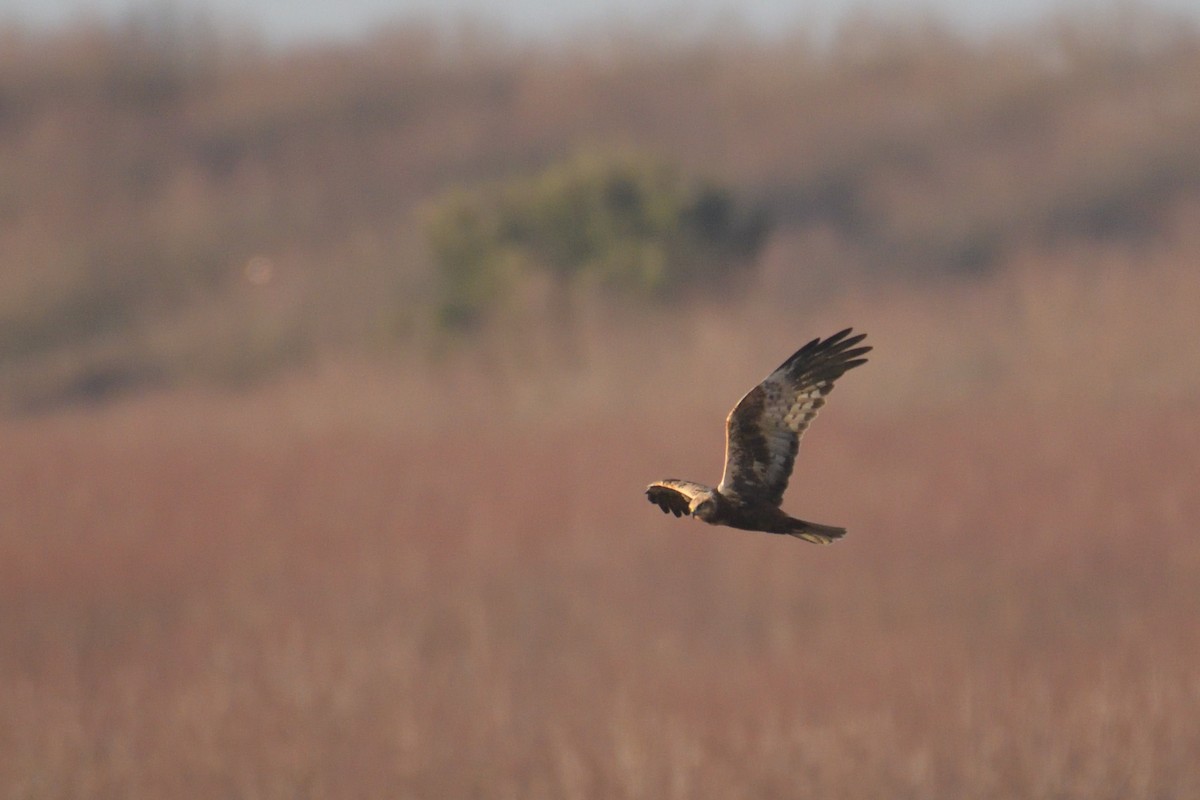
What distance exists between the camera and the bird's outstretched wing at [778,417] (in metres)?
3.89

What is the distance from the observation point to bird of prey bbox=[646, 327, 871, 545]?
3.71 metres

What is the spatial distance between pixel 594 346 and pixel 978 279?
109m

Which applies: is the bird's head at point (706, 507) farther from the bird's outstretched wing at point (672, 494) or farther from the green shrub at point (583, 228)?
the green shrub at point (583, 228)

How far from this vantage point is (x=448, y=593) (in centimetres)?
9219

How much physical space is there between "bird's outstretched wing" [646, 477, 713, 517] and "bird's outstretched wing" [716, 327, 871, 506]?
2.7 inches

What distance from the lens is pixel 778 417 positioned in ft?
13.8

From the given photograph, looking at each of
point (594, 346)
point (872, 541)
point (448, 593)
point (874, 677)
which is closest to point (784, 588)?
point (872, 541)

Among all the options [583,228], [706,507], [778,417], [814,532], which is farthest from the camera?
[583,228]

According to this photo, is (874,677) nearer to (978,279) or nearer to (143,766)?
(143,766)

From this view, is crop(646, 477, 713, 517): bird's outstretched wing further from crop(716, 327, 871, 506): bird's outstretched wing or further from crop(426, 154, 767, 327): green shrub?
crop(426, 154, 767, 327): green shrub

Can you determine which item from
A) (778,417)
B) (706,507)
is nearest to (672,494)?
(706,507)

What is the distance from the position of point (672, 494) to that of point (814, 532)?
289mm

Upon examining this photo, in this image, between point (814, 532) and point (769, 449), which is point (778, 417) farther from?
point (814, 532)

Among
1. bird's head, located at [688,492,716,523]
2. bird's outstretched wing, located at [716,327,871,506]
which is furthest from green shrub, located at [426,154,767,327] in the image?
bird's head, located at [688,492,716,523]
